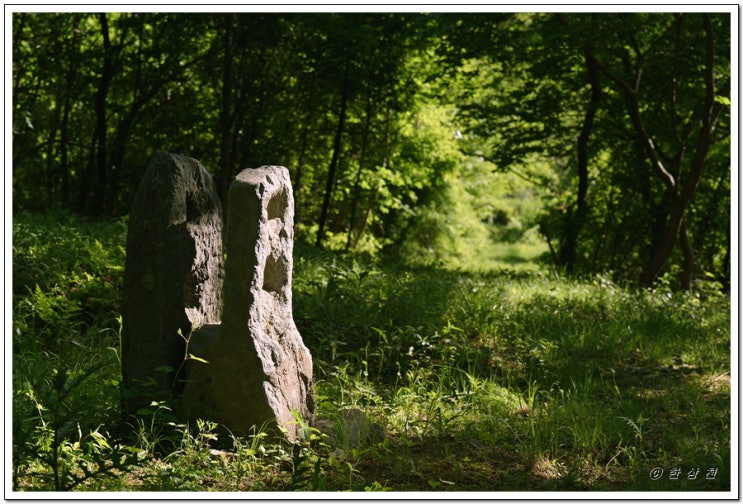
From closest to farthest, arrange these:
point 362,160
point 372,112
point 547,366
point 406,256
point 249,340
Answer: point 249,340, point 547,366, point 362,160, point 372,112, point 406,256

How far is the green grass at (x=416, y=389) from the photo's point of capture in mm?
3721

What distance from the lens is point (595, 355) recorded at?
641cm

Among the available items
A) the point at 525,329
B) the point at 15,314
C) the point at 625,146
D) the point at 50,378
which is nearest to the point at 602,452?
the point at 525,329

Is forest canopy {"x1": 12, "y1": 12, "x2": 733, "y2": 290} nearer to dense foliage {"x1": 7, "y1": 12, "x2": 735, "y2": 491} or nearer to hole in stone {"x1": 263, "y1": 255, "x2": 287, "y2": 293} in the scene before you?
dense foliage {"x1": 7, "y1": 12, "x2": 735, "y2": 491}

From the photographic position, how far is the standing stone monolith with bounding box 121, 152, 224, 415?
4.11 m

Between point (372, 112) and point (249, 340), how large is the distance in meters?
10.1

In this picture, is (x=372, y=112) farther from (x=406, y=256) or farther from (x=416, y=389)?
(x=416, y=389)

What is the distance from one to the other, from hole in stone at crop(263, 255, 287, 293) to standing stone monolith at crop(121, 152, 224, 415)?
0.46 m

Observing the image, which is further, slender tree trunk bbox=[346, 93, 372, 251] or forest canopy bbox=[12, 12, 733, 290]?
slender tree trunk bbox=[346, 93, 372, 251]

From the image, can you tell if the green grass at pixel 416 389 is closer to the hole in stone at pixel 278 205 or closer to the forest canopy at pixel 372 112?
the hole in stone at pixel 278 205

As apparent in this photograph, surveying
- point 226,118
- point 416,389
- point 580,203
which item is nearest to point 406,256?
point 580,203

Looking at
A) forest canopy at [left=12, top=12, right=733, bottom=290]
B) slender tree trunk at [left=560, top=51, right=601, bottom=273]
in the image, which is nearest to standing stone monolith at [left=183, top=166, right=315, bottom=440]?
forest canopy at [left=12, top=12, right=733, bottom=290]

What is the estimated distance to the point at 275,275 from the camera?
4.20 meters

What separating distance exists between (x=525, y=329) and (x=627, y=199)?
24.4 feet
